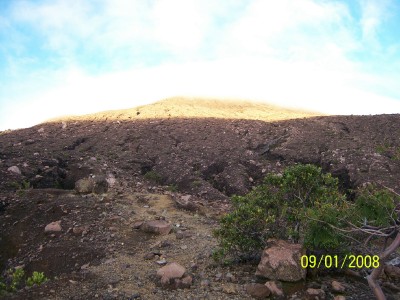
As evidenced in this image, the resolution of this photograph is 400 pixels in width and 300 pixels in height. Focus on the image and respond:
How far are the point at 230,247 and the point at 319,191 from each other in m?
1.78

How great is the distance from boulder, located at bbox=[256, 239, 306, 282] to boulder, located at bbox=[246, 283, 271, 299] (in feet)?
1.03

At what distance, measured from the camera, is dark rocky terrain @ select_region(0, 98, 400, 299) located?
5.57 m

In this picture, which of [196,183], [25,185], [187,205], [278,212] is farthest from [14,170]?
[278,212]

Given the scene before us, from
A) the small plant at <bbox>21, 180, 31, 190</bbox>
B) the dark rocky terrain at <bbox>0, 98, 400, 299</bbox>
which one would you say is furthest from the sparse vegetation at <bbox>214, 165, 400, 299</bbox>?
the small plant at <bbox>21, 180, 31, 190</bbox>

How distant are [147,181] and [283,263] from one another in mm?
7710

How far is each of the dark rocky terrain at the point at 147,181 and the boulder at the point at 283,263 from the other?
20cm

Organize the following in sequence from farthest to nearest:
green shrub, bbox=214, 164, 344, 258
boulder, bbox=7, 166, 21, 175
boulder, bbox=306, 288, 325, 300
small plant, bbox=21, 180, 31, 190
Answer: boulder, bbox=7, 166, 21, 175 → small plant, bbox=21, 180, 31, 190 → green shrub, bbox=214, 164, 344, 258 → boulder, bbox=306, 288, 325, 300

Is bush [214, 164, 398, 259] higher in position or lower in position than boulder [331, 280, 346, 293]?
higher

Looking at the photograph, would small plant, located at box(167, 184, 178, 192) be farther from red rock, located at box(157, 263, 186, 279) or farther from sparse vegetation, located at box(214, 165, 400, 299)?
red rock, located at box(157, 263, 186, 279)

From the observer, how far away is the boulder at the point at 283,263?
204 inches

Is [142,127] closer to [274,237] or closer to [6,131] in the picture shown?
[6,131]

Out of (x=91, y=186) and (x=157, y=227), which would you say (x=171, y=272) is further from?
(x=91, y=186)
